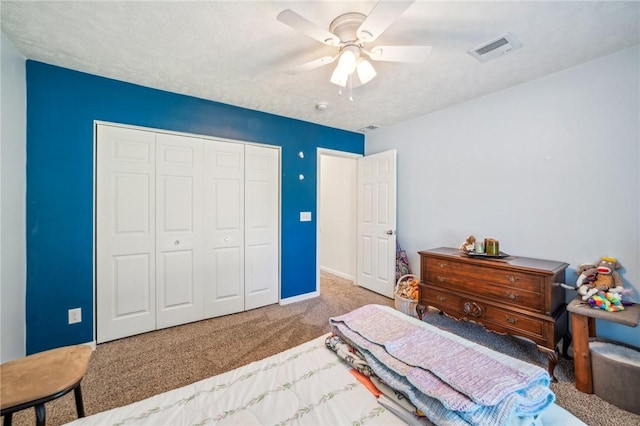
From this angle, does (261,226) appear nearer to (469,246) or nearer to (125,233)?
(125,233)

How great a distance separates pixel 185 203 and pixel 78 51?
144 cm

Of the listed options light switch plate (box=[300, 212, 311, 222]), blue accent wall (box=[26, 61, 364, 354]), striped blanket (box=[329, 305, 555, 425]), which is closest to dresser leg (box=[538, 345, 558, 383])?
striped blanket (box=[329, 305, 555, 425])

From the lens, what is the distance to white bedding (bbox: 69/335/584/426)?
868 mm

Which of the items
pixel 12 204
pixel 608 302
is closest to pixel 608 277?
pixel 608 302

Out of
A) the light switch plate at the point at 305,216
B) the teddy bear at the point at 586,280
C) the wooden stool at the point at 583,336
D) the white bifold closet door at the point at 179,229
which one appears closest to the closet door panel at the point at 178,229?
the white bifold closet door at the point at 179,229

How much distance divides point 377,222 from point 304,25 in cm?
285

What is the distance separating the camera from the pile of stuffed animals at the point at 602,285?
5.90 feet

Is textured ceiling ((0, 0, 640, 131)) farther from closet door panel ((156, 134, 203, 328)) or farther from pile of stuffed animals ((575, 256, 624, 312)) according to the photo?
pile of stuffed animals ((575, 256, 624, 312))

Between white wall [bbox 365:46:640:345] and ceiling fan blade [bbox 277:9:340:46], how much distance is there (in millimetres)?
2106

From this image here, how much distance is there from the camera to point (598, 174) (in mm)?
2129

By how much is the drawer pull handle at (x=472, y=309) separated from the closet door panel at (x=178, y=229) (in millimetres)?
2707

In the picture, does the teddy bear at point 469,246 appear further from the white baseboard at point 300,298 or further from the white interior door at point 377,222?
the white baseboard at point 300,298

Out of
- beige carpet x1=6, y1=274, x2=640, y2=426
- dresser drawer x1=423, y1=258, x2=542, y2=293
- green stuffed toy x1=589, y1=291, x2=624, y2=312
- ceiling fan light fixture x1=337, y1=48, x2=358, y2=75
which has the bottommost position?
beige carpet x1=6, y1=274, x2=640, y2=426

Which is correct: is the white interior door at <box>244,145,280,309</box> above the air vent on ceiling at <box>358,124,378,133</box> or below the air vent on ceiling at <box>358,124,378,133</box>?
below
